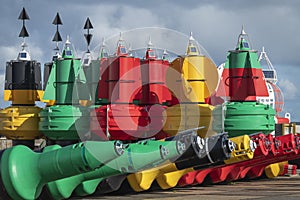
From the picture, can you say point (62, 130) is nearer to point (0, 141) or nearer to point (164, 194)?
point (164, 194)

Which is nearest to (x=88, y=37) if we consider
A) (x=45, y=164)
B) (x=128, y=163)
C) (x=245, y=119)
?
(x=245, y=119)

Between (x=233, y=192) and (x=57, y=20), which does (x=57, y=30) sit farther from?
(x=233, y=192)

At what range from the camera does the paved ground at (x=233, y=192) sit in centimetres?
2156

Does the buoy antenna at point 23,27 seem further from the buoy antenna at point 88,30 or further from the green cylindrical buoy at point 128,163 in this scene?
the green cylindrical buoy at point 128,163

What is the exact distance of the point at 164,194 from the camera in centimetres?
2305

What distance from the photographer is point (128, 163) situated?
693 inches

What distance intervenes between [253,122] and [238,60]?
9.61 ft

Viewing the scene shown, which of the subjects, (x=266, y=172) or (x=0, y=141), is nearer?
(x=266, y=172)

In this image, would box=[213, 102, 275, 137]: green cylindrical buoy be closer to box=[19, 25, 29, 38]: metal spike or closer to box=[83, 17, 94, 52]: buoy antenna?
box=[83, 17, 94, 52]: buoy antenna

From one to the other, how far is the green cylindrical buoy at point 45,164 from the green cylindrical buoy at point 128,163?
1.53m

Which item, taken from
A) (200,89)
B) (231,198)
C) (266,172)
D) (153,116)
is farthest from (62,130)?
(266,172)

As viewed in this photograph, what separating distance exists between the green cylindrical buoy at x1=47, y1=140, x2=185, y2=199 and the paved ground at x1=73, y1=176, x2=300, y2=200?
282 centimetres

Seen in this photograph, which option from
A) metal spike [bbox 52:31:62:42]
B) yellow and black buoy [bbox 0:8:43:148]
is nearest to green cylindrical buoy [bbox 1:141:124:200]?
yellow and black buoy [bbox 0:8:43:148]

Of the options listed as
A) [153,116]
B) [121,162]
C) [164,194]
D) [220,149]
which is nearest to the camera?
[121,162]
